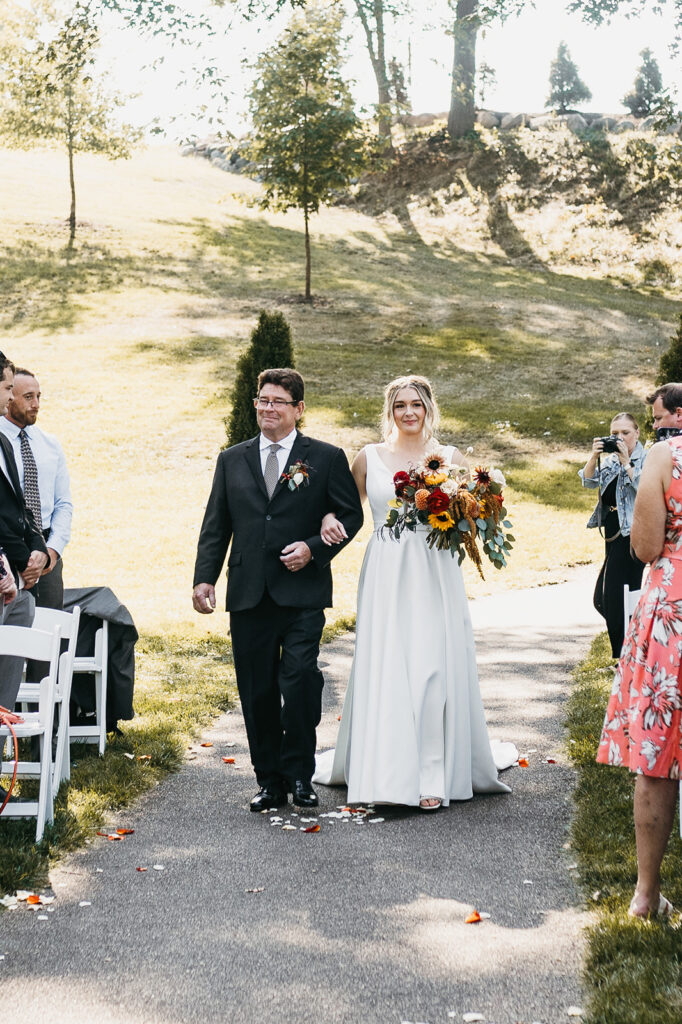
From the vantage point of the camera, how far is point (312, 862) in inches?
208

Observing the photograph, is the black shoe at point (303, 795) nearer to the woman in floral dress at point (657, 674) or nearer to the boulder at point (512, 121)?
the woman in floral dress at point (657, 674)

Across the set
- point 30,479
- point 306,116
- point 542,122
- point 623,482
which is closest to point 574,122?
point 542,122

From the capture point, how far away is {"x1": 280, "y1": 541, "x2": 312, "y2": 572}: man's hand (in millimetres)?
6023

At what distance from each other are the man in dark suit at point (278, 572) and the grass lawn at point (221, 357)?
A: 965 mm

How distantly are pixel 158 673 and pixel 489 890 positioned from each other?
5.60m

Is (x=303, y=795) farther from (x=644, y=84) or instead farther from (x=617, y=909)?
(x=644, y=84)

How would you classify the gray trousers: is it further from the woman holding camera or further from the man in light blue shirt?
the woman holding camera

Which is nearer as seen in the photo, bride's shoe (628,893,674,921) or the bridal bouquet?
bride's shoe (628,893,674,921)

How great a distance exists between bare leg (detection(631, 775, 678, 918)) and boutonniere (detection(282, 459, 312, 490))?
266cm

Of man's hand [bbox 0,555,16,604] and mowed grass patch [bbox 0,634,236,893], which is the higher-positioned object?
man's hand [bbox 0,555,16,604]

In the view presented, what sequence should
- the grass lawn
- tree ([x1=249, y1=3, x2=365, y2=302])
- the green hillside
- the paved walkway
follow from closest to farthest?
the paved walkway → the grass lawn → the green hillside → tree ([x1=249, y1=3, x2=365, y2=302])

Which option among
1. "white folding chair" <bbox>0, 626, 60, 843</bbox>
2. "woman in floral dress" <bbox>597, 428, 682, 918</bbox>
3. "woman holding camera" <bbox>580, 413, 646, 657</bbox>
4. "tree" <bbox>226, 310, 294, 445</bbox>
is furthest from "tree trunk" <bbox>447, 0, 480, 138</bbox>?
"woman in floral dress" <bbox>597, 428, 682, 918</bbox>

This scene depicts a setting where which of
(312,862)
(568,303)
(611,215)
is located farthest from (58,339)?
(312,862)

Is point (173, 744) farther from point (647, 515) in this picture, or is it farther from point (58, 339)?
point (58, 339)
